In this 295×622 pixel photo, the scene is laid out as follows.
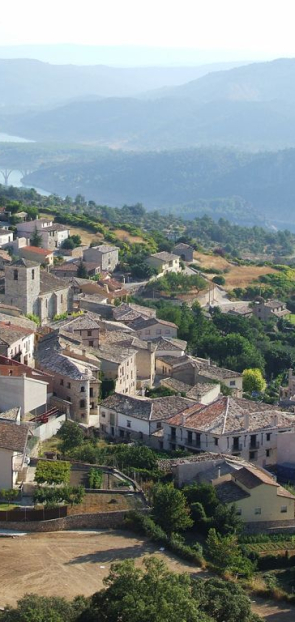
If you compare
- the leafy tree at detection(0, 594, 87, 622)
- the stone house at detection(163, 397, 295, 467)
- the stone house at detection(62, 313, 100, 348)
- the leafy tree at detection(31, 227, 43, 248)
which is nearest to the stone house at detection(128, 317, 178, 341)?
the stone house at detection(62, 313, 100, 348)

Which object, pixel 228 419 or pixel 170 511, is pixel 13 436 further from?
pixel 228 419

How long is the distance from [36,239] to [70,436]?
3443 cm

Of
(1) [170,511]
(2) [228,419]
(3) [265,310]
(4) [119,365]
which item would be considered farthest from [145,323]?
(1) [170,511]

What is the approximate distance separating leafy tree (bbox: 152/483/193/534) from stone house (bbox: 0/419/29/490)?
4118 mm

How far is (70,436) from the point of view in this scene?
37.7 metres

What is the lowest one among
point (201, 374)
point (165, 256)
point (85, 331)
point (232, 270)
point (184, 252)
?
point (232, 270)

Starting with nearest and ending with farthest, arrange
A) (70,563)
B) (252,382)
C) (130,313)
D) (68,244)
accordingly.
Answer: (70,563)
(252,382)
(130,313)
(68,244)

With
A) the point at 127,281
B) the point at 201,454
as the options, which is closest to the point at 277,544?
the point at 201,454

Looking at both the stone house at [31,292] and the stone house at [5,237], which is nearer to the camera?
the stone house at [31,292]

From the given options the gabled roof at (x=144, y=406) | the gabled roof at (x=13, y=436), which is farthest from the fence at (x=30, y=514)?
the gabled roof at (x=144, y=406)

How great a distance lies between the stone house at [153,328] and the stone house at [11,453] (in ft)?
67.0

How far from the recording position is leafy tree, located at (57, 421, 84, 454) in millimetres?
37281

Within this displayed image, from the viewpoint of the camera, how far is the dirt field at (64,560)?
2864 cm

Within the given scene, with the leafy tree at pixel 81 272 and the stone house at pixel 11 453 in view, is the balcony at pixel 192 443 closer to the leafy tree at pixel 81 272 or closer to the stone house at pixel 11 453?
the stone house at pixel 11 453
